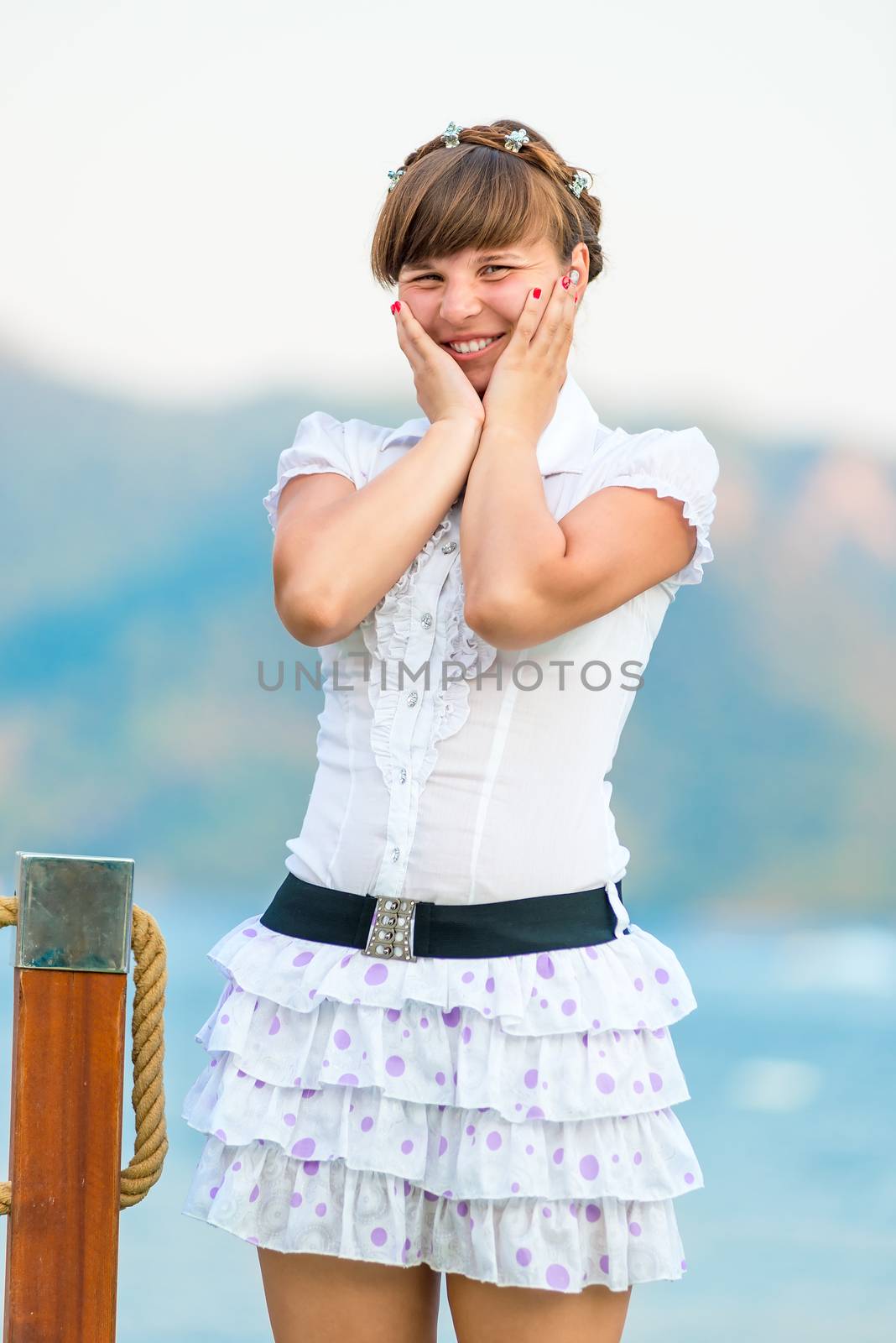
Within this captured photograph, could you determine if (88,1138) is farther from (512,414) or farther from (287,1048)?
(512,414)

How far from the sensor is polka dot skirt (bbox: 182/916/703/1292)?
127 centimetres

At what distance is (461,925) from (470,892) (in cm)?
3

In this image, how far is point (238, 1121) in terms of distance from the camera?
4.35 feet

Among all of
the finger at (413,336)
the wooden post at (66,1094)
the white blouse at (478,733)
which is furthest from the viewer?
the finger at (413,336)

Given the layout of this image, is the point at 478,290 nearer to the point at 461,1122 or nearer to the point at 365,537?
the point at 365,537

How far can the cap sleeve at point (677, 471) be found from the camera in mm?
1369

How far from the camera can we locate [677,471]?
1376 millimetres

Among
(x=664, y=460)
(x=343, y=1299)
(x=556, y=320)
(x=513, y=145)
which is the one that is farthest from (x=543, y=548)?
(x=343, y=1299)

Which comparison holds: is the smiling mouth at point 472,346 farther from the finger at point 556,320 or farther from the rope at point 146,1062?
the rope at point 146,1062

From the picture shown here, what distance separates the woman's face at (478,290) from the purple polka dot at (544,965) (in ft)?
1.85

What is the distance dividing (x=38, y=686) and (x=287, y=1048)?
13.7ft

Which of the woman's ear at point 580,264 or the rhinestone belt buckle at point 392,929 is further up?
the woman's ear at point 580,264

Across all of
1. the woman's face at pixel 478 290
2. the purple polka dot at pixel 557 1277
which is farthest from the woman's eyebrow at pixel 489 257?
the purple polka dot at pixel 557 1277

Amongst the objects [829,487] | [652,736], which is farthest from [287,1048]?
[829,487]
